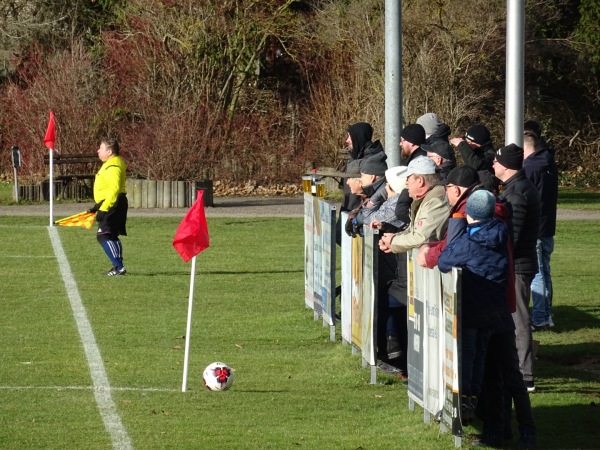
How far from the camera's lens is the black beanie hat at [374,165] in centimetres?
1298

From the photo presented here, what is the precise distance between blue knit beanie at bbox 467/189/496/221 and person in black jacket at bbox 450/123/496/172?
3.00 metres

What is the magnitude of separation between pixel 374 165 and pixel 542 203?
2.13m

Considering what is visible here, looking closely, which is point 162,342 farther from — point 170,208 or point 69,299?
point 170,208

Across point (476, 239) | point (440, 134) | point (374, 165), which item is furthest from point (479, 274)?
point (440, 134)

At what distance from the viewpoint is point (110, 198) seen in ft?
61.9

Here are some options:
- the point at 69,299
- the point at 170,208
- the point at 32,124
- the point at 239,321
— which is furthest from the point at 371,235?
the point at 32,124

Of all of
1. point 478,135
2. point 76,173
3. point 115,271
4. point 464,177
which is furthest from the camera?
point 76,173

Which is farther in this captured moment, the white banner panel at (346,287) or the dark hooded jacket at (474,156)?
the white banner panel at (346,287)

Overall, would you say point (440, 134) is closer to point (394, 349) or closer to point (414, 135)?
point (414, 135)

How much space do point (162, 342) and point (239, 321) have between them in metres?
1.70

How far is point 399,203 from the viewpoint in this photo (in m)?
11.3

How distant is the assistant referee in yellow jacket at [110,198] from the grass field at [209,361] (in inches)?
21.4

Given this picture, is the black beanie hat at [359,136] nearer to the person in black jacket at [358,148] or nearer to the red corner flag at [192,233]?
the person in black jacket at [358,148]

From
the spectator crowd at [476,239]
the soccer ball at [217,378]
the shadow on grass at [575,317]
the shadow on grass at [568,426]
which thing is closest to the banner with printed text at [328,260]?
the spectator crowd at [476,239]
